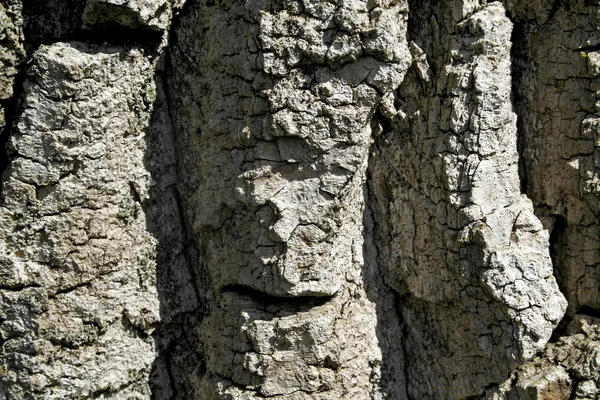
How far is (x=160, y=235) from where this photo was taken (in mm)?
2426

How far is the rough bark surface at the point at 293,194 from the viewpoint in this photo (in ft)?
7.21

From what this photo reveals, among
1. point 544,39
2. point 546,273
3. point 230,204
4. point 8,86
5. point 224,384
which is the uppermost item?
point 544,39

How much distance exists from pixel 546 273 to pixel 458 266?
0.30 metres

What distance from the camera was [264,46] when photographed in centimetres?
217

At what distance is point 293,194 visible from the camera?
2.23m

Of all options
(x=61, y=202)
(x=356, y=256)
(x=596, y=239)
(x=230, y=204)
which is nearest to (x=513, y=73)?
(x=596, y=239)

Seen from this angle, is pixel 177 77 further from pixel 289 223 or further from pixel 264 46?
pixel 289 223

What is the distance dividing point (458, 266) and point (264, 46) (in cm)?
101

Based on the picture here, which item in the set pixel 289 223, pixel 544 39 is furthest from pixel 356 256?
pixel 544 39

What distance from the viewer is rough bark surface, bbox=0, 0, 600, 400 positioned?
7.21ft

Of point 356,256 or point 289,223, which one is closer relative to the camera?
point 289,223

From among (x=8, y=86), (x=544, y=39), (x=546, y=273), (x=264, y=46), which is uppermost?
(x=544, y=39)

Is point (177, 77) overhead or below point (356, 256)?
overhead

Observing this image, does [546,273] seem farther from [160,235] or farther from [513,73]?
[160,235]
